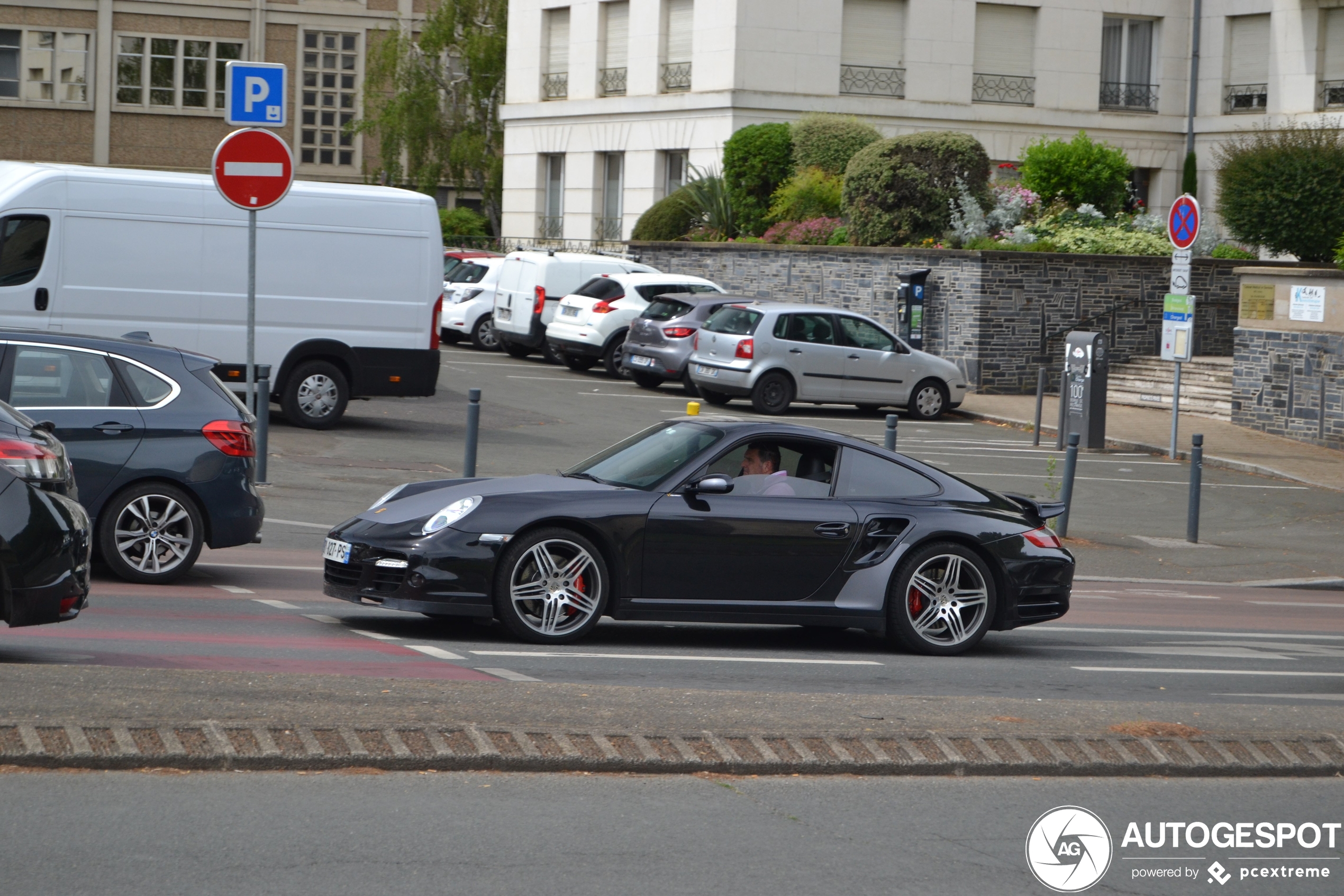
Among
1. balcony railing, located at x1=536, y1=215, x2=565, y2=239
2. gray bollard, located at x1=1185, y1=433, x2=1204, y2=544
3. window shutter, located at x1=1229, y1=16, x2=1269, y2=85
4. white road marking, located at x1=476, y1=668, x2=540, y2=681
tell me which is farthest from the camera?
balcony railing, located at x1=536, y1=215, x2=565, y2=239

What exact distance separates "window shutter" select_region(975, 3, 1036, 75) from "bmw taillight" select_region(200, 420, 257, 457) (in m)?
35.3

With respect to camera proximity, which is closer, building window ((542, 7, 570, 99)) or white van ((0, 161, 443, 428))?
white van ((0, 161, 443, 428))

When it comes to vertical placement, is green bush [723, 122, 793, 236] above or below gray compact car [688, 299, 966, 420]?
above

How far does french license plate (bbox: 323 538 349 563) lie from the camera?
30.8 ft

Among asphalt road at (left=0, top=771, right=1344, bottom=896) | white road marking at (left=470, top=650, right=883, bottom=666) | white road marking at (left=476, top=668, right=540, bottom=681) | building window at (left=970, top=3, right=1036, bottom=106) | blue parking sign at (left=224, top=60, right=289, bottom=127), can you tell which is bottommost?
white road marking at (left=470, top=650, right=883, bottom=666)

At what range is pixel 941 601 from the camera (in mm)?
10148

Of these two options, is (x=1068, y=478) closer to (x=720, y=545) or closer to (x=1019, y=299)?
(x=720, y=545)

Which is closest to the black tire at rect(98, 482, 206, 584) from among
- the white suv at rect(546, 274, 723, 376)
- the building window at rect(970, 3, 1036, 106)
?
the white suv at rect(546, 274, 723, 376)

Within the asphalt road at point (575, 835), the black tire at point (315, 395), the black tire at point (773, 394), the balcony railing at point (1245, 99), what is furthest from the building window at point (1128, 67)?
the asphalt road at point (575, 835)

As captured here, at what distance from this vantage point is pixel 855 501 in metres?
10.0

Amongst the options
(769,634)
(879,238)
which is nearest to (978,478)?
(769,634)

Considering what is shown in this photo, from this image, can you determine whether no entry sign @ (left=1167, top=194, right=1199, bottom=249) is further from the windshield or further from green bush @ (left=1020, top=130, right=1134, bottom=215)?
green bush @ (left=1020, top=130, right=1134, bottom=215)

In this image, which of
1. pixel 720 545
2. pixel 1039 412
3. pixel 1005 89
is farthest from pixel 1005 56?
pixel 720 545

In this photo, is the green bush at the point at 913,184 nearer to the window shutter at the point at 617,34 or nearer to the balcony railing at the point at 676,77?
the balcony railing at the point at 676,77
